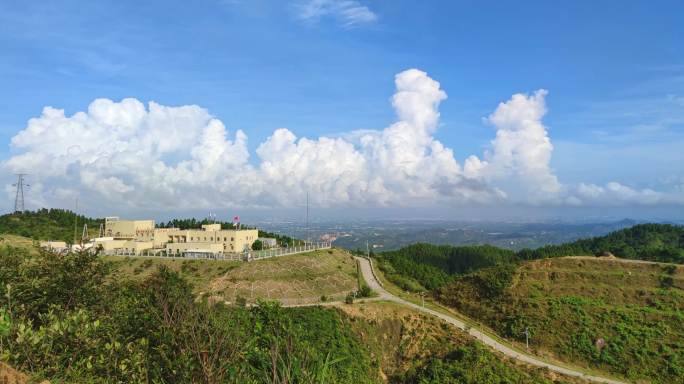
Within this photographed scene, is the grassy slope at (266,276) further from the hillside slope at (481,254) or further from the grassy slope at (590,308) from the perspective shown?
the hillside slope at (481,254)

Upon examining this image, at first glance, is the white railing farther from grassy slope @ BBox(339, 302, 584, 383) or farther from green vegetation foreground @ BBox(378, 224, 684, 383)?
grassy slope @ BBox(339, 302, 584, 383)

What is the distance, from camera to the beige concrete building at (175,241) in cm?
7194

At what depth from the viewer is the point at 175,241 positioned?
77938mm

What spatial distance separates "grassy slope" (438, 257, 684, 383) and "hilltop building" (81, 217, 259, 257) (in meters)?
34.8

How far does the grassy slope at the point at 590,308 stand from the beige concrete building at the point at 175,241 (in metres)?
34.7

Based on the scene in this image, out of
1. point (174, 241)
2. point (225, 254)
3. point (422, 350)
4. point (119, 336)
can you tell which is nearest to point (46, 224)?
point (174, 241)

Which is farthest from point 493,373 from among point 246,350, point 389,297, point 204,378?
point 204,378

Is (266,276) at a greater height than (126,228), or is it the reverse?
(126,228)

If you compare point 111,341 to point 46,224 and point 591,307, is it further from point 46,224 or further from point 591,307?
point 46,224

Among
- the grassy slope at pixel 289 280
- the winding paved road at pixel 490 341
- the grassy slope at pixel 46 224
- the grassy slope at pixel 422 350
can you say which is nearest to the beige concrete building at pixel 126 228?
the grassy slope at pixel 46 224

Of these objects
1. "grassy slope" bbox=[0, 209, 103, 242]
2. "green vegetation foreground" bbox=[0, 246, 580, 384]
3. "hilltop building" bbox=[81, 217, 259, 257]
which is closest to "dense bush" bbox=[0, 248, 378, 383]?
"green vegetation foreground" bbox=[0, 246, 580, 384]

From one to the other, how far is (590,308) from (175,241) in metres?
65.2

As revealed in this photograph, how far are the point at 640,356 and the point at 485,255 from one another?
230ft

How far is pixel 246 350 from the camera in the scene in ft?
46.5
